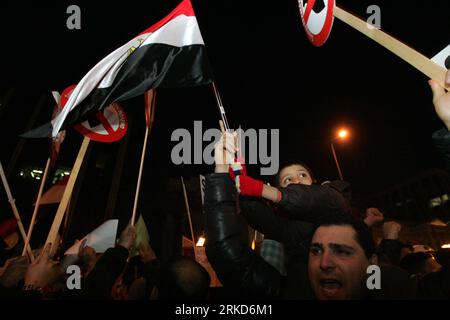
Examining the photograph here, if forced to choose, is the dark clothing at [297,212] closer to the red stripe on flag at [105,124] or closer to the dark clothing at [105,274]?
the dark clothing at [105,274]

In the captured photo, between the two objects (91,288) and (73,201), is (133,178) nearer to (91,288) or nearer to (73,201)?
(73,201)

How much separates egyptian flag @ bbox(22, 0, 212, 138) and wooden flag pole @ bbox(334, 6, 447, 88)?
4.91 feet

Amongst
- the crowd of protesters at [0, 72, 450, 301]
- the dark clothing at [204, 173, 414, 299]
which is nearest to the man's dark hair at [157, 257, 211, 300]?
the crowd of protesters at [0, 72, 450, 301]

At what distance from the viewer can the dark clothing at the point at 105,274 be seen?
2270 millimetres

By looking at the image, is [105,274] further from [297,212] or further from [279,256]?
[297,212]

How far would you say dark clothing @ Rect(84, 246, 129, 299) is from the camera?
2270 mm

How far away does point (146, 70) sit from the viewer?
10.7 ft

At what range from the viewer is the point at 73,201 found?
8352 mm

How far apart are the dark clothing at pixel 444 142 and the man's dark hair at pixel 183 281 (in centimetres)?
174

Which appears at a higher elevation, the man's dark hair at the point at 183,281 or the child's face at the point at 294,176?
the child's face at the point at 294,176

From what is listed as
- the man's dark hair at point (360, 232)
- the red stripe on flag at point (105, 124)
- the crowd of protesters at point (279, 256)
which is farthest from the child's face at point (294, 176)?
the red stripe on flag at point (105, 124)

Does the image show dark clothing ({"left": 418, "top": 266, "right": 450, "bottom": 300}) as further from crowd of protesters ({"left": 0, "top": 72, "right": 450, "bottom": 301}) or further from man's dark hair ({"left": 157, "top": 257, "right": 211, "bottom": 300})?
man's dark hair ({"left": 157, "top": 257, "right": 211, "bottom": 300})

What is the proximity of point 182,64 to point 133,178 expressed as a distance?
9367mm
